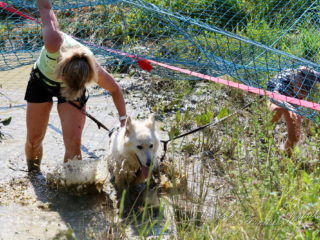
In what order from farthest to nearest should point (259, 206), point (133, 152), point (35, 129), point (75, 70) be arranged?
point (35, 129), point (133, 152), point (75, 70), point (259, 206)

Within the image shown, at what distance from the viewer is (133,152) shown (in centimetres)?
451

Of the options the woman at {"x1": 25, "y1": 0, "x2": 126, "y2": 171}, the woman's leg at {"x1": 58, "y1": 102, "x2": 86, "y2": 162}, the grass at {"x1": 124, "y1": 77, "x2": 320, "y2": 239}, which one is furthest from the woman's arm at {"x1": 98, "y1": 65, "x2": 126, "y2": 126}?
the grass at {"x1": 124, "y1": 77, "x2": 320, "y2": 239}

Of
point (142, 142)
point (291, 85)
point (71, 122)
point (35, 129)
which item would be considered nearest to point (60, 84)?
point (71, 122)

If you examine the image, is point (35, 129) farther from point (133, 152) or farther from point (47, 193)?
point (133, 152)

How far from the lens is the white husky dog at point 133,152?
174 inches

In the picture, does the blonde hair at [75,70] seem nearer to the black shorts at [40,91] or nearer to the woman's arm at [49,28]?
the woman's arm at [49,28]

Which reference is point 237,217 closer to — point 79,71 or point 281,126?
point 79,71

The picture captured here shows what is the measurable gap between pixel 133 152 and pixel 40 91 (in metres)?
0.99

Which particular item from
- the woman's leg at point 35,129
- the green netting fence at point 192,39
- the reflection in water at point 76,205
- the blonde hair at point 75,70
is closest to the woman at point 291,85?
the green netting fence at point 192,39

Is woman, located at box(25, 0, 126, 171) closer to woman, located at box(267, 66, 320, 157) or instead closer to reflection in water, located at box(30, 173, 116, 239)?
reflection in water, located at box(30, 173, 116, 239)

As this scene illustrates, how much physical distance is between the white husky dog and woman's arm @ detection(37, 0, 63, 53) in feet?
2.94

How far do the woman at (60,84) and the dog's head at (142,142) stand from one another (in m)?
0.20

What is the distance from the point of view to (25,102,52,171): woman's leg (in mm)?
4547

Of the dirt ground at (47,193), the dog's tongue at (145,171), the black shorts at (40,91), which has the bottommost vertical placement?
the dirt ground at (47,193)
